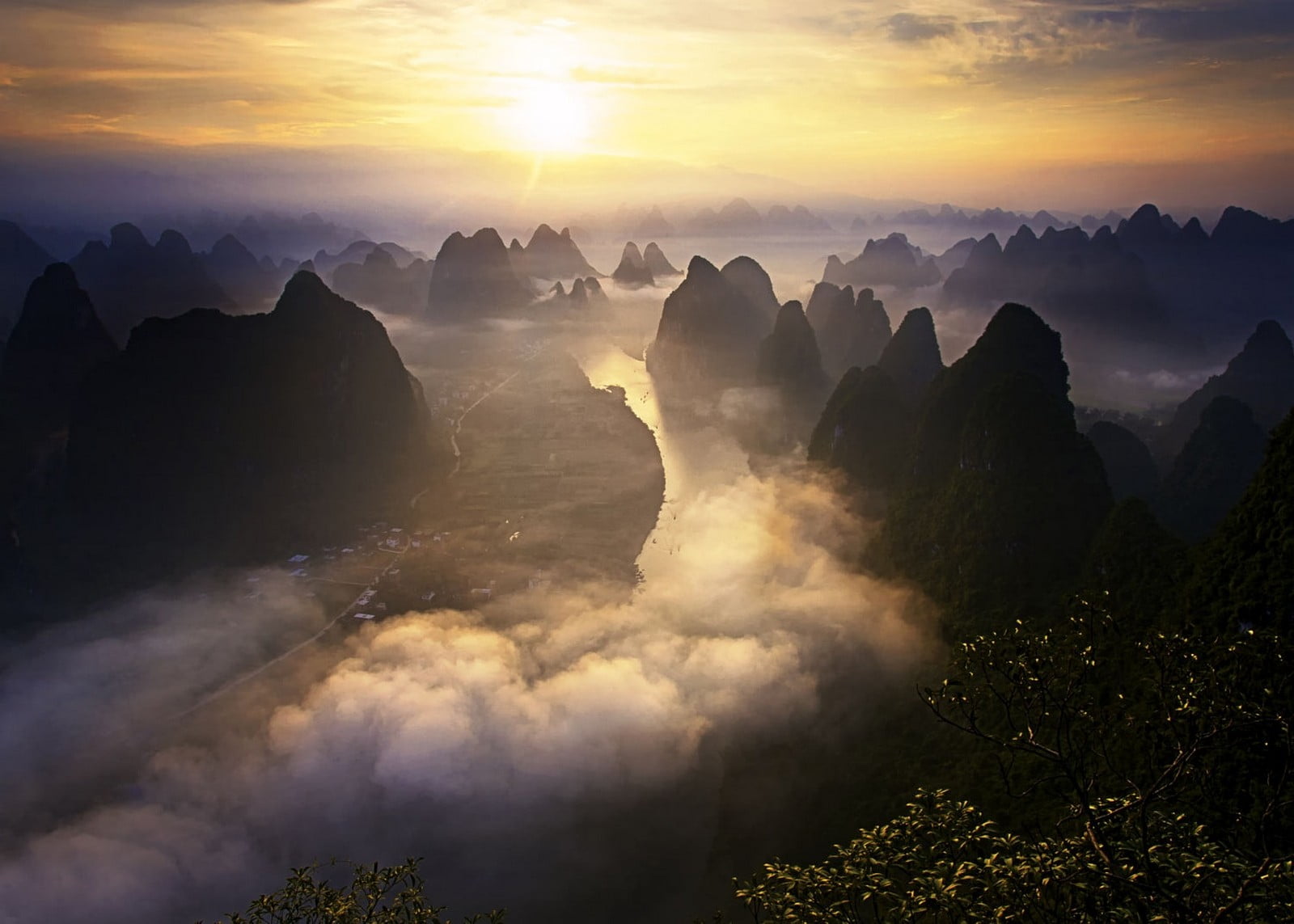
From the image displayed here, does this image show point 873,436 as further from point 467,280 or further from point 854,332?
point 467,280

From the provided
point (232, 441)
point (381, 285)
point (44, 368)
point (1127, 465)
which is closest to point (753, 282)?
point (1127, 465)

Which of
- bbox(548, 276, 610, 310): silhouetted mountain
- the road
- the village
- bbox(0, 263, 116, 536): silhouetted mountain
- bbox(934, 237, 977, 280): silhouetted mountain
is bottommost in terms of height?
the road

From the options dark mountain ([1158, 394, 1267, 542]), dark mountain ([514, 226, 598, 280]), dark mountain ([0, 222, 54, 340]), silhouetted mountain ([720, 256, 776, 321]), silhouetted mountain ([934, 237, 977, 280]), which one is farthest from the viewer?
dark mountain ([514, 226, 598, 280])

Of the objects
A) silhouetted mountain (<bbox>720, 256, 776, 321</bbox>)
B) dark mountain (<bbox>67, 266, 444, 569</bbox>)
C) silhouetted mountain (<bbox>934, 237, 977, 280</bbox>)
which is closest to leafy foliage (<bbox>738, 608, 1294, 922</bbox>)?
dark mountain (<bbox>67, 266, 444, 569</bbox>)

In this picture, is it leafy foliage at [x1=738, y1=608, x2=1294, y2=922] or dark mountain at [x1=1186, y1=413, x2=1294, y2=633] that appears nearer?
leafy foliage at [x1=738, y1=608, x2=1294, y2=922]

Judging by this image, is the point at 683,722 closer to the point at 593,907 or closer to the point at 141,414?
the point at 593,907

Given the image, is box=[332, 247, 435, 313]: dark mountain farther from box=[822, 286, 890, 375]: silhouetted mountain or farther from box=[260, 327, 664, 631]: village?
box=[822, 286, 890, 375]: silhouetted mountain
